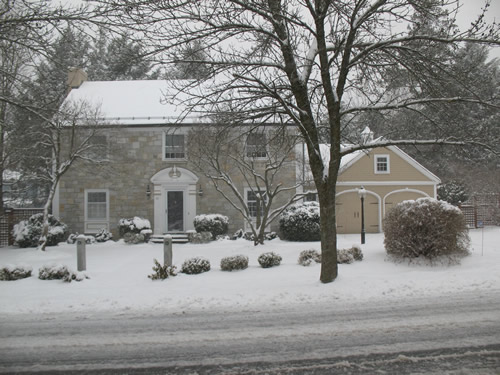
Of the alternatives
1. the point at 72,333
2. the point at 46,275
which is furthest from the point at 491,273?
the point at 46,275

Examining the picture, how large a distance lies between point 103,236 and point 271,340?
14.9 m

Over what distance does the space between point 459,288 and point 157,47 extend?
26.8 ft

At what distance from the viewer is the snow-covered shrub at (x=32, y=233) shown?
17031 millimetres

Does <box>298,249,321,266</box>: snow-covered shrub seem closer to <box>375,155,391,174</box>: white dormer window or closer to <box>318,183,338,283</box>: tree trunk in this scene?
<box>318,183,338,283</box>: tree trunk

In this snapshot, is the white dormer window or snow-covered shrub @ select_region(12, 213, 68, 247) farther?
the white dormer window

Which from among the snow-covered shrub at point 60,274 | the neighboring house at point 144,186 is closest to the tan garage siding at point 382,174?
the neighboring house at point 144,186

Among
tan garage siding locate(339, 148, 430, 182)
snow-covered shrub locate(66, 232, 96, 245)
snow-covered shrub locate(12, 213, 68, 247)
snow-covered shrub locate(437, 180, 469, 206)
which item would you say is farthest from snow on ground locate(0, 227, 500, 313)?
snow-covered shrub locate(437, 180, 469, 206)

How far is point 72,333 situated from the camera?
5.92 m

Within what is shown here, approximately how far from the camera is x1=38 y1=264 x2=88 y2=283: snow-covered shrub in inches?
372

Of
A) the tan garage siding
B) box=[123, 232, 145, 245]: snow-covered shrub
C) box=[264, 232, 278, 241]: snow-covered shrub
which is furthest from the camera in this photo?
the tan garage siding

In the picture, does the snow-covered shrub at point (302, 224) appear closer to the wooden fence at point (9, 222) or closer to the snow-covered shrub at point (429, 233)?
the snow-covered shrub at point (429, 233)

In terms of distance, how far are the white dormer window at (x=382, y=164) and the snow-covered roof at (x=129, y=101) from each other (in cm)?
1029

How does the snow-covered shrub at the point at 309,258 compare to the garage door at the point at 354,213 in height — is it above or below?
below

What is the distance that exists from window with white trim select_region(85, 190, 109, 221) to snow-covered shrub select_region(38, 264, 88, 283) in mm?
9498
